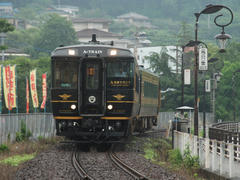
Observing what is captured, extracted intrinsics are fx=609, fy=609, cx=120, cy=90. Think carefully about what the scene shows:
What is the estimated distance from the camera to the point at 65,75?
2169 cm

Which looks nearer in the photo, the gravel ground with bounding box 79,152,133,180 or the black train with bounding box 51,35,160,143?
the gravel ground with bounding box 79,152,133,180

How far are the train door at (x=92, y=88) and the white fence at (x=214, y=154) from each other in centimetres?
348

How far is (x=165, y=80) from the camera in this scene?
8094 cm

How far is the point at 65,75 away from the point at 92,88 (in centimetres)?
107

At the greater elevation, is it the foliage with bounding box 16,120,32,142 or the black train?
the black train

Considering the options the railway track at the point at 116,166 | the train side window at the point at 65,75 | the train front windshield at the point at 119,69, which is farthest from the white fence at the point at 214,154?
the train side window at the point at 65,75

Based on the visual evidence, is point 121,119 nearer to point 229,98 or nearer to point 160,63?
point 229,98

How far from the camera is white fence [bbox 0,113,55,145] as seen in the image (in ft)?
102

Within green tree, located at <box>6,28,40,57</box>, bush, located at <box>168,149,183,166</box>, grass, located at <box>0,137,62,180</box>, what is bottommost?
bush, located at <box>168,149,183,166</box>

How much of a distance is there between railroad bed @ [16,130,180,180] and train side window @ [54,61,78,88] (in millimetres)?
2412

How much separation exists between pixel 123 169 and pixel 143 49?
116 metres

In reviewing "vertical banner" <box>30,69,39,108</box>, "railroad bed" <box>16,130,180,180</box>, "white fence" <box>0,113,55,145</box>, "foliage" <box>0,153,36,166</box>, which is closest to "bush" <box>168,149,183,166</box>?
"railroad bed" <box>16,130,180,180</box>

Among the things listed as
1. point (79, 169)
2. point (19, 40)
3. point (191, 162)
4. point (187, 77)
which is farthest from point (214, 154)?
point (19, 40)

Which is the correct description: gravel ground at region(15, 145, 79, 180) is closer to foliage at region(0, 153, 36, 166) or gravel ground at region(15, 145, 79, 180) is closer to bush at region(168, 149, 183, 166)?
foliage at region(0, 153, 36, 166)
